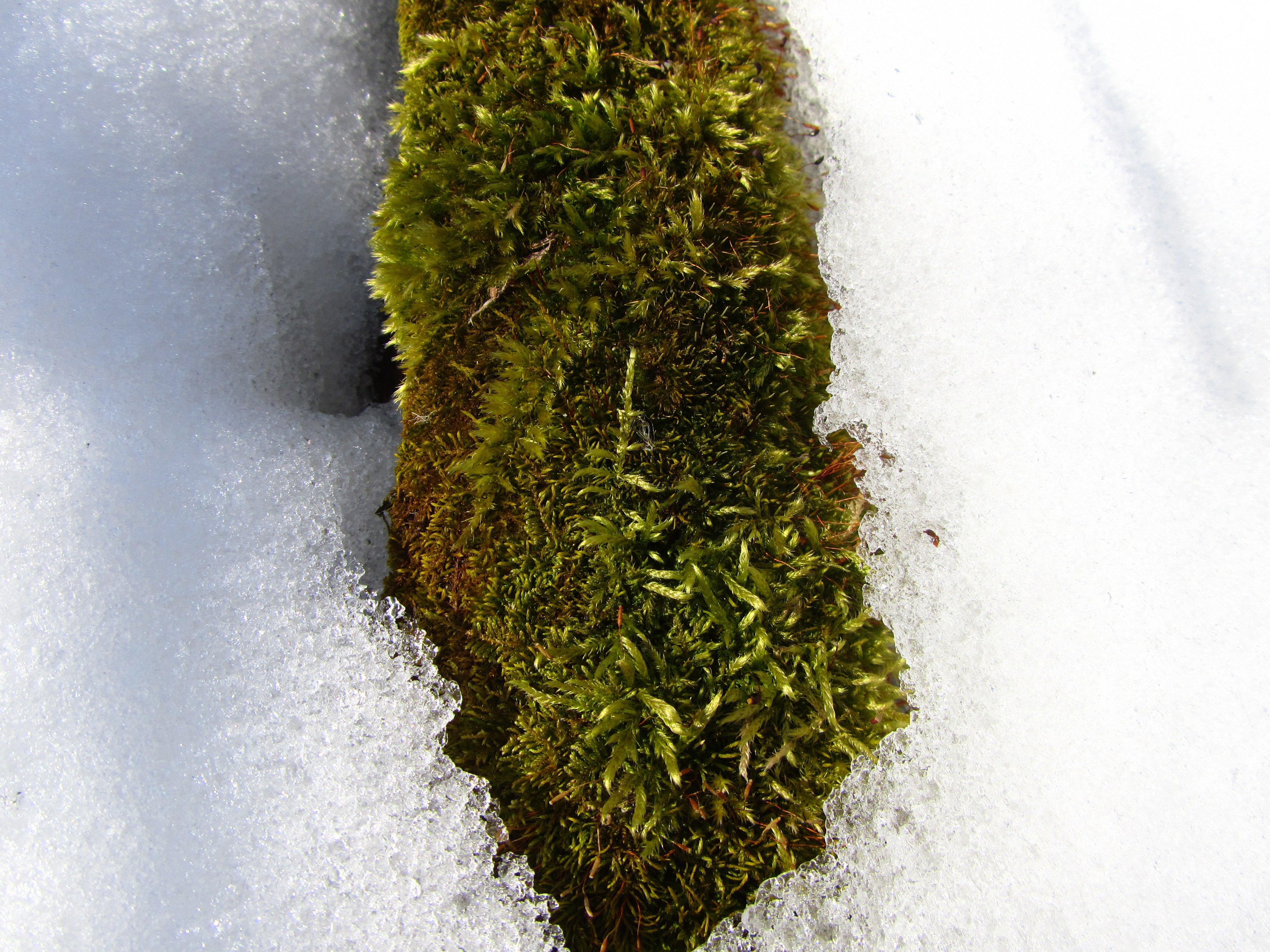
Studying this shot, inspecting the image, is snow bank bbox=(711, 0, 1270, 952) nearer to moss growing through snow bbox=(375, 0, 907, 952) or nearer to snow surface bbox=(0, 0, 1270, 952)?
snow surface bbox=(0, 0, 1270, 952)

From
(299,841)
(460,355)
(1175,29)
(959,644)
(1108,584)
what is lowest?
(299,841)

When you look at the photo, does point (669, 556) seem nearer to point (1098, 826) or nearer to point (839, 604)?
point (839, 604)

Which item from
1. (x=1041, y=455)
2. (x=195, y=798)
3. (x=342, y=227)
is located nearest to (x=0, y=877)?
(x=195, y=798)

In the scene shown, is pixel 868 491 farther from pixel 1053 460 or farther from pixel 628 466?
pixel 628 466

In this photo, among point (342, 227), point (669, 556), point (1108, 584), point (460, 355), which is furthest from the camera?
point (342, 227)

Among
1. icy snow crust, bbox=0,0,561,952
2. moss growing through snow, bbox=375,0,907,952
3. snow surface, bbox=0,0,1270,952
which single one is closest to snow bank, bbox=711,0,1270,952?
snow surface, bbox=0,0,1270,952

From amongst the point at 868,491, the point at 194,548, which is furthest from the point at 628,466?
the point at 194,548

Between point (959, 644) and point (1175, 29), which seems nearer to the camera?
point (959, 644)
